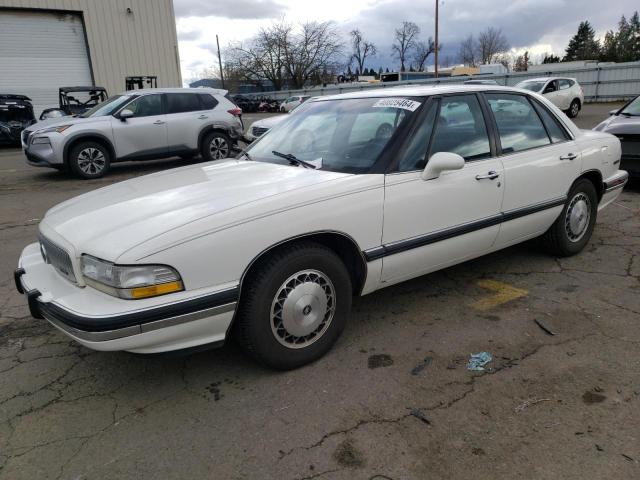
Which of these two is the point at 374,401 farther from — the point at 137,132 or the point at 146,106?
the point at 146,106

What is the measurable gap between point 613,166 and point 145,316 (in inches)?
173

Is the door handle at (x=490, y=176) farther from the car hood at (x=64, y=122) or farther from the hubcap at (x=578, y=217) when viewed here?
the car hood at (x=64, y=122)

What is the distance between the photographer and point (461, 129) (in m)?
3.51

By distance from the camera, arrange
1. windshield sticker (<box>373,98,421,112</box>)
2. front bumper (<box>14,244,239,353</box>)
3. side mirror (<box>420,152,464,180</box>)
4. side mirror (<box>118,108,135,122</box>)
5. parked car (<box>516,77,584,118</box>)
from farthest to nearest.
Result: parked car (<box>516,77,584,118</box>)
side mirror (<box>118,108,135,122</box>)
windshield sticker (<box>373,98,421,112</box>)
side mirror (<box>420,152,464,180</box>)
front bumper (<box>14,244,239,353</box>)

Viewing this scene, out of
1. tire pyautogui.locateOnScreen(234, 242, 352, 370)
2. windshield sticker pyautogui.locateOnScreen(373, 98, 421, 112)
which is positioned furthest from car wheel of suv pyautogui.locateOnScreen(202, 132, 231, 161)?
tire pyautogui.locateOnScreen(234, 242, 352, 370)

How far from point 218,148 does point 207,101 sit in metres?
1.04

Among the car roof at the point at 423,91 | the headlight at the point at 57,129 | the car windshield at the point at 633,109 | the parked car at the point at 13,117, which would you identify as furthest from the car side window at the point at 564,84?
the parked car at the point at 13,117

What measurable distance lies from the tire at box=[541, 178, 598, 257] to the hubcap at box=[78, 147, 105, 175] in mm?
8292

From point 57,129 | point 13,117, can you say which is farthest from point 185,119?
point 13,117

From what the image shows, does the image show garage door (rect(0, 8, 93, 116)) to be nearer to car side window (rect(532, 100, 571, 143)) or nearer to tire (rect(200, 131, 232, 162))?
tire (rect(200, 131, 232, 162))

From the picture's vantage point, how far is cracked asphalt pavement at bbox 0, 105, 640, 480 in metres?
2.14

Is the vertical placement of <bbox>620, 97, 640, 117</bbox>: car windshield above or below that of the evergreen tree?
below

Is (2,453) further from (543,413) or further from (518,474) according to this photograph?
(543,413)

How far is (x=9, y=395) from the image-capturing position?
8.91 feet
